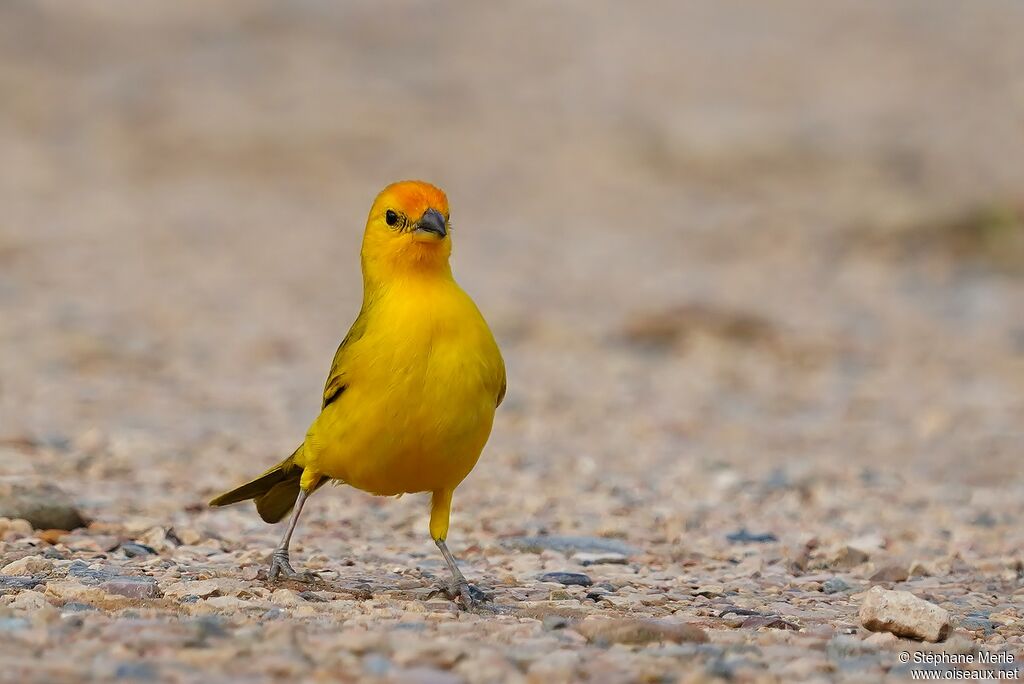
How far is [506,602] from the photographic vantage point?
16.0 ft

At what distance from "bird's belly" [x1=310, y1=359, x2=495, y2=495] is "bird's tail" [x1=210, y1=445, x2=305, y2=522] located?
1.97 feet

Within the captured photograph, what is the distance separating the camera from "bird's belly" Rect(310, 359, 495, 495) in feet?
15.2

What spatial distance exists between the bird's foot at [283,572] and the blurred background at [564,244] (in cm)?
99

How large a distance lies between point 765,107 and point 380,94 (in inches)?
176

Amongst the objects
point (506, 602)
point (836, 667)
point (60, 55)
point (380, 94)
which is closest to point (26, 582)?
point (506, 602)

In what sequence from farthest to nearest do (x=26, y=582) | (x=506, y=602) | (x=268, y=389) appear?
(x=268, y=389), (x=506, y=602), (x=26, y=582)

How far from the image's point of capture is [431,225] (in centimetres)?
497

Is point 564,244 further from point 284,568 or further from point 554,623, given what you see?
point 554,623

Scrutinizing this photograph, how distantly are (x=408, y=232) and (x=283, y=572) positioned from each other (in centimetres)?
117

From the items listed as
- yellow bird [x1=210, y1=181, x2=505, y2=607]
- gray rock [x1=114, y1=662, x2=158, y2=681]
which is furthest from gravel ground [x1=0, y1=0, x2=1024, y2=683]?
yellow bird [x1=210, y1=181, x2=505, y2=607]

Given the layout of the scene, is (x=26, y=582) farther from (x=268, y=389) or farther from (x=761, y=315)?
(x=761, y=315)

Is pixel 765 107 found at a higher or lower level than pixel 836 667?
higher

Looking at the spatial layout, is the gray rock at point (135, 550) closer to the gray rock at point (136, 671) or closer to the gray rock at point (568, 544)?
the gray rock at point (568, 544)

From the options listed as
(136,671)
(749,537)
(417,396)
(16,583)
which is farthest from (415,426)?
(749,537)
